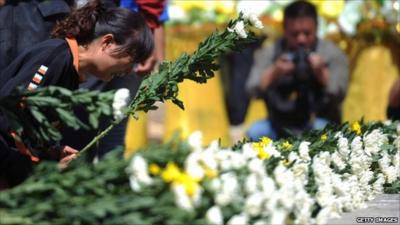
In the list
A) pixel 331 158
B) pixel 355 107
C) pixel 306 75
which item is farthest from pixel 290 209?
pixel 355 107

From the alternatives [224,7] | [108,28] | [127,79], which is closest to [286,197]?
[108,28]

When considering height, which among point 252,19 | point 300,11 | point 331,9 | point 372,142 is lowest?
point 372,142

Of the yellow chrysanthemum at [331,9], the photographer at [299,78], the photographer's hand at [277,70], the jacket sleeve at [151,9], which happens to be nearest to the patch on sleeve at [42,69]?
the jacket sleeve at [151,9]

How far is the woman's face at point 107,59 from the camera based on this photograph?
5.00 metres

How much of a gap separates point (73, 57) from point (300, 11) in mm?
4134

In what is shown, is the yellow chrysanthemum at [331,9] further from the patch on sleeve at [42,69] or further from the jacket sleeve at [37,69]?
the patch on sleeve at [42,69]

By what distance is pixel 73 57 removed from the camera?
4895mm

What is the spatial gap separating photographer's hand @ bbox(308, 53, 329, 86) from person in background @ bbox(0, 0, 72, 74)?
3.13 meters

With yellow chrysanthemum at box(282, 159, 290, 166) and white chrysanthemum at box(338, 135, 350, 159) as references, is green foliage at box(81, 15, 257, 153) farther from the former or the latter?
yellow chrysanthemum at box(282, 159, 290, 166)

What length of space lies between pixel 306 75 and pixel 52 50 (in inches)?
169

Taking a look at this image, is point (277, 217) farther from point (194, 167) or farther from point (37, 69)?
point (37, 69)

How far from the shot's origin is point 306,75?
→ 29.1 ft

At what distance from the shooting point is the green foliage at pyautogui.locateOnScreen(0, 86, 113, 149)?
387 centimetres

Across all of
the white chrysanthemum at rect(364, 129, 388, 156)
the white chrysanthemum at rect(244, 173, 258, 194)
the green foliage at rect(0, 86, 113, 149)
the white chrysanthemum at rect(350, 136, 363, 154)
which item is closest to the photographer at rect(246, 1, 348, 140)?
the white chrysanthemum at rect(364, 129, 388, 156)
